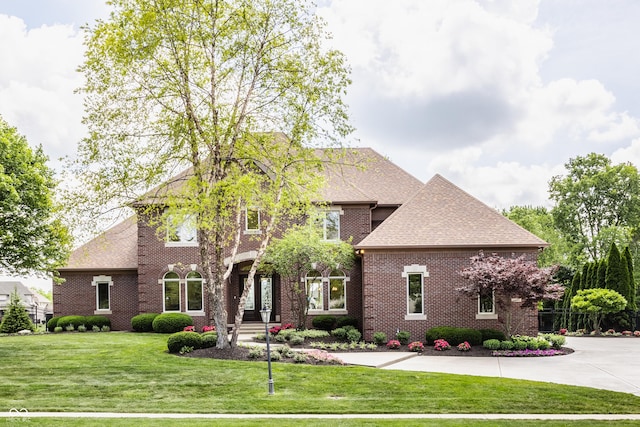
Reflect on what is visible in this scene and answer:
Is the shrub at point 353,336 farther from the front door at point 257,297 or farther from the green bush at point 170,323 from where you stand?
the green bush at point 170,323

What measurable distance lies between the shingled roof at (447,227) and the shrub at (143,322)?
394 inches

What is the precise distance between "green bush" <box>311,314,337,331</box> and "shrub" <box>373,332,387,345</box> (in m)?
3.71

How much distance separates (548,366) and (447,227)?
696 cm

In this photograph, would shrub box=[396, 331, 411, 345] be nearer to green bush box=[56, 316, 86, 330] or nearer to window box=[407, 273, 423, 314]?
window box=[407, 273, 423, 314]

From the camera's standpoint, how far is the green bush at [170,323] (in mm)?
26156

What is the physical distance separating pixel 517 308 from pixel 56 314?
66.7 feet

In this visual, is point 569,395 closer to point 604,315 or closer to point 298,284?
point 298,284

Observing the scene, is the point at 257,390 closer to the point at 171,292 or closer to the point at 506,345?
Answer: the point at 506,345

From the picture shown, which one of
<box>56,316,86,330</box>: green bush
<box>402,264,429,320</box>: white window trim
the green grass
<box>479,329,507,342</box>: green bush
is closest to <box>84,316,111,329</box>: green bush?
<box>56,316,86,330</box>: green bush

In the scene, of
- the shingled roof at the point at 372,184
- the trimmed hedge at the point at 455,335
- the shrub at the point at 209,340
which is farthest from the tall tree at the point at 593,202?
the shrub at the point at 209,340

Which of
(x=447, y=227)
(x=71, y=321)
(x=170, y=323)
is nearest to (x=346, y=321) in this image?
(x=447, y=227)

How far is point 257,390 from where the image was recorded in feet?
47.5

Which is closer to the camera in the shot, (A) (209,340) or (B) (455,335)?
(A) (209,340)

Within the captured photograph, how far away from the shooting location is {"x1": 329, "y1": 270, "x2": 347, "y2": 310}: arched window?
1056 inches
